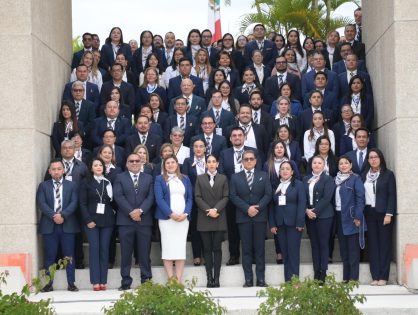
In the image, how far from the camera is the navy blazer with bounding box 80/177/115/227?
521 inches

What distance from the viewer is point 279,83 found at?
15.9 meters

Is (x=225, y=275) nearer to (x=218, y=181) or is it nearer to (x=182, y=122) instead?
(x=218, y=181)

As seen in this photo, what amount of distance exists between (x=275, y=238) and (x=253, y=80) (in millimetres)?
3010

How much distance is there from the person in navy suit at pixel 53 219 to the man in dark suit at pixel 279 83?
381cm

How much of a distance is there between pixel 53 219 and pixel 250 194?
263 cm

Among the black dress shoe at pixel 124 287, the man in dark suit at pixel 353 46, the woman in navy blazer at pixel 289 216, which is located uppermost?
the man in dark suit at pixel 353 46

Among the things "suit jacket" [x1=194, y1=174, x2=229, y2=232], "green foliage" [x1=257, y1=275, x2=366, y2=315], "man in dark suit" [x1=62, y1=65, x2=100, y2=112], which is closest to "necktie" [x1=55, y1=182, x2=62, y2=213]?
"suit jacket" [x1=194, y1=174, x2=229, y2=232]

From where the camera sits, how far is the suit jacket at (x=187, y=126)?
1466 cm

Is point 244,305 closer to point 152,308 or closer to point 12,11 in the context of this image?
point 152,308

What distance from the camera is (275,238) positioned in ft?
45.4

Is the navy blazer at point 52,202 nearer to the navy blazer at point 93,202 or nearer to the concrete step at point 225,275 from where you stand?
the navy blazer at point 93,202

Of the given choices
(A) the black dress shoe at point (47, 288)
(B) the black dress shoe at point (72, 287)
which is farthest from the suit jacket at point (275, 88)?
(A) the black dress shoe at point (47, 288)

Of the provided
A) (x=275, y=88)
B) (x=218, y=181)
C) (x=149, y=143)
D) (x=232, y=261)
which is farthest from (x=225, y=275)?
(x=275, y=88)

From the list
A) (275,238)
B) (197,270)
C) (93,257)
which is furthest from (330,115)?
(93,257)
